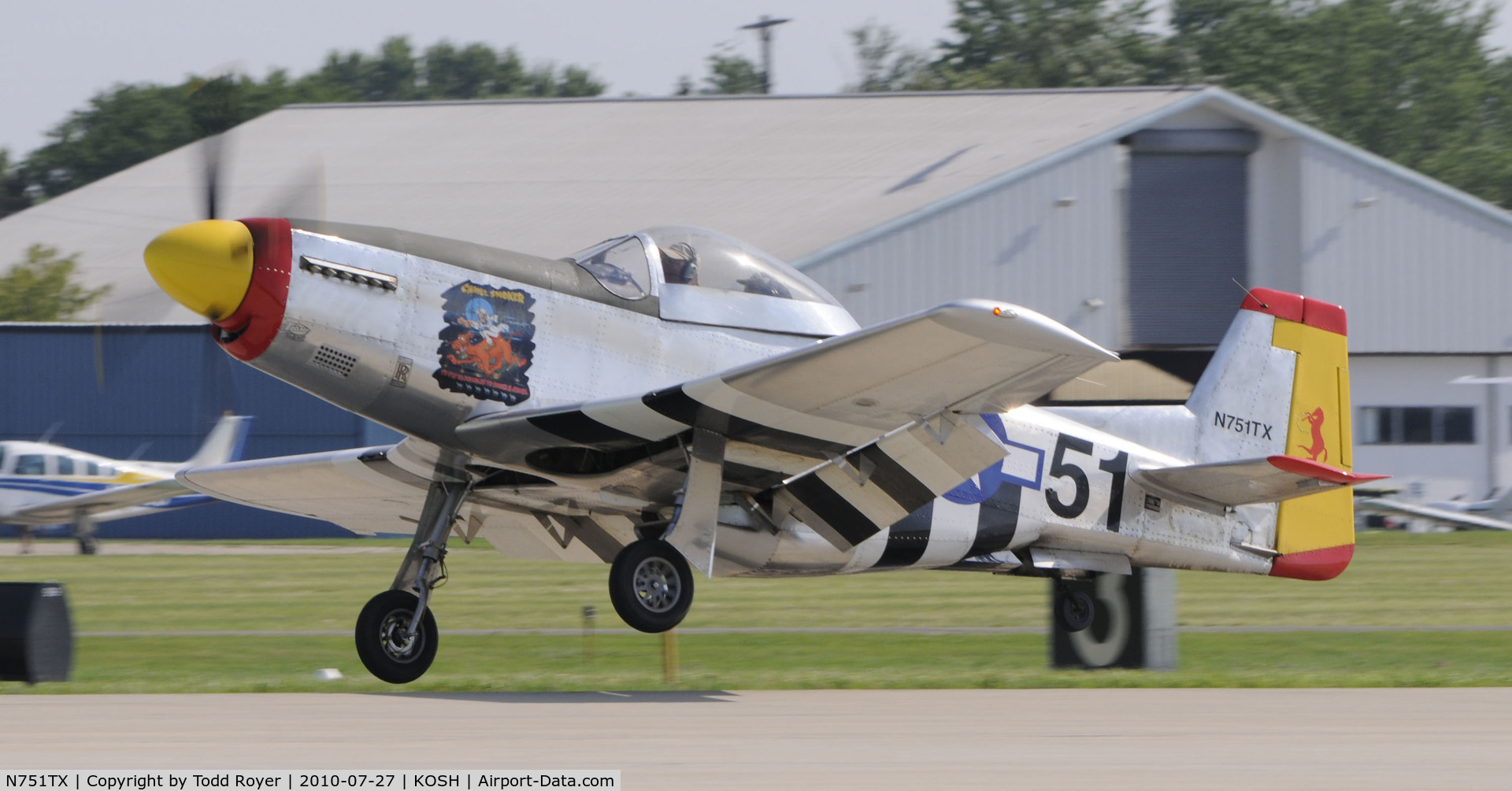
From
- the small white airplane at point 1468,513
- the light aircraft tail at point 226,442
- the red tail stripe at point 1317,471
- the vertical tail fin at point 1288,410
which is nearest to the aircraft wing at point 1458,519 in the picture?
the small white airplane at point 1468,513

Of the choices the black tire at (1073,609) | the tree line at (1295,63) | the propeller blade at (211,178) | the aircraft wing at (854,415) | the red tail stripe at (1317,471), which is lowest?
the black tire at (1073,609)

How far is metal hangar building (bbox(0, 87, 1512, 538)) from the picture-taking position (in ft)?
106

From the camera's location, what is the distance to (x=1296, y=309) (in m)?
14.1

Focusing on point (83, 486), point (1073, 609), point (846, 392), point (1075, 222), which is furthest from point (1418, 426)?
point (846, 392)

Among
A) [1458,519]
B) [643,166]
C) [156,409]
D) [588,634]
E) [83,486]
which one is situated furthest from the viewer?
[643,166]

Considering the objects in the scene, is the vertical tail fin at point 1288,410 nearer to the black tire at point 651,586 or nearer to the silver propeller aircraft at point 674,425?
the silver propeller aircraft at point 674,425

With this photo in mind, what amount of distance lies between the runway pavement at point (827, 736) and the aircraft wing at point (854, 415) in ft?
4.80

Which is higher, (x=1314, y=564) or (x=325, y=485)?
(x=325, y=485)

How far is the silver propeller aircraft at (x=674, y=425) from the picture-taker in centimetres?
952

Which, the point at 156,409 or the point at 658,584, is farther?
the point at 156,409

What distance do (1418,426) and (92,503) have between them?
91.5 feet

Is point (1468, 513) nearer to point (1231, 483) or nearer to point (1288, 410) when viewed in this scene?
point (1288, 410)

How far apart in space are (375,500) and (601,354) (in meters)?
3.39
